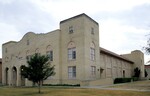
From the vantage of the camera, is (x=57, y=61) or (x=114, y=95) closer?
(x=114, y=95)

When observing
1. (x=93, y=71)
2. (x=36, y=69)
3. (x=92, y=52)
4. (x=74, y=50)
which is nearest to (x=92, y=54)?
(x=92, y=52)

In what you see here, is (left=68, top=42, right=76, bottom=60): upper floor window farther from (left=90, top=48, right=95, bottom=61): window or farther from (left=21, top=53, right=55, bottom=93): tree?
(left=21, top=53, right=55, bottom=93): tree

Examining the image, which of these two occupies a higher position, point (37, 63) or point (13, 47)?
point (13, 47)

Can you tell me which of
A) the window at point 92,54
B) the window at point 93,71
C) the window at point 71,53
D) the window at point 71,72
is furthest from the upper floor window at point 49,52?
the window at point 93,71

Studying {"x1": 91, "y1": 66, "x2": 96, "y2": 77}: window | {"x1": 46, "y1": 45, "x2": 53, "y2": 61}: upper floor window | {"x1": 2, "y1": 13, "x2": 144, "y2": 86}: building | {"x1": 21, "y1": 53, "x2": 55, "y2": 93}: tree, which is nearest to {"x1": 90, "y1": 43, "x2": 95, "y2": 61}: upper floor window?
{"x1": 2, "y1": 13, "x2": 144, "y2": 86}: building

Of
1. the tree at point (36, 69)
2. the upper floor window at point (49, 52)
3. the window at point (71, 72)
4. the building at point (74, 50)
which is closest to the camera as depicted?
the tree at point (36, 69)

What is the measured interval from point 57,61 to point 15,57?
17.5 meters

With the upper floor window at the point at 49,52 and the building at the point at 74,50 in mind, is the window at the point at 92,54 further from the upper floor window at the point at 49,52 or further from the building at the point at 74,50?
the upper floor window at the point at 49,52

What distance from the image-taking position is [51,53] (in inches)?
A: 1726

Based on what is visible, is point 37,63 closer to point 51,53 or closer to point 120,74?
point 51,53

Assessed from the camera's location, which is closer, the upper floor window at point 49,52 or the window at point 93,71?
the window at point 93,71

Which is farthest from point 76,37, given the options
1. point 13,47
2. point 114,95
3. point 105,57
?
point 13,47

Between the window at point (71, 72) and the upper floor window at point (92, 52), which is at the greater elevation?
the upper floor window at point (92, 52)

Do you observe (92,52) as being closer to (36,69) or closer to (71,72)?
(71,72)
